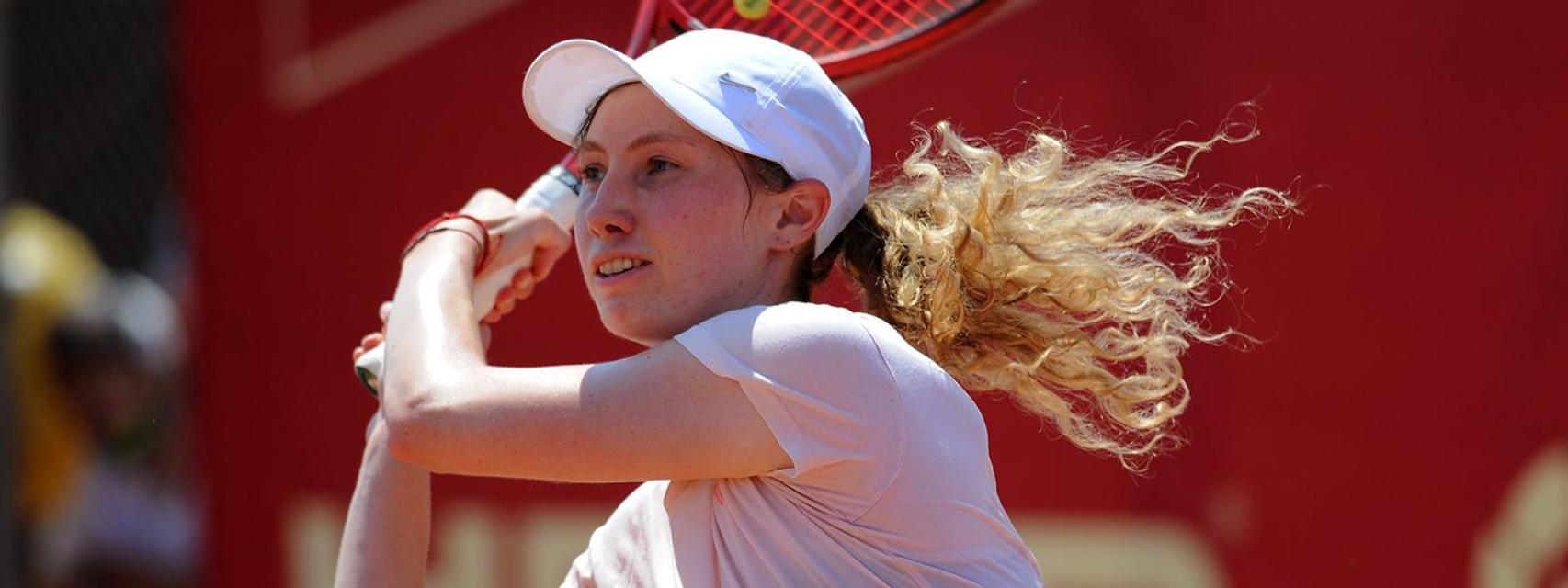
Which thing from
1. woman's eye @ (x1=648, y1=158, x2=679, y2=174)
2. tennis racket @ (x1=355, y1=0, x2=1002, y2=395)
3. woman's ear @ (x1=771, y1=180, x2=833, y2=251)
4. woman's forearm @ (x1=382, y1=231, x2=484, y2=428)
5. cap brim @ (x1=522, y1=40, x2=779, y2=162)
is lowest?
woman's forearm @ (x1=382, y1=231, x2=484, y2=428)

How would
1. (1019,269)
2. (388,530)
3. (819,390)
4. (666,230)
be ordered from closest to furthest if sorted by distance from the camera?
(819,390) < (666,230) < (1019,269) < (388,530)

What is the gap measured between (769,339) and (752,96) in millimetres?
258

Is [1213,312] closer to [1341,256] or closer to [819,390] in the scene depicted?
[1341,256]

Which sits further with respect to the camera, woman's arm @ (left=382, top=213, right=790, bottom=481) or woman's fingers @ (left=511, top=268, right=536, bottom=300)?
woman's fingers @ (left=511, top=268, right=536, bottom=300)

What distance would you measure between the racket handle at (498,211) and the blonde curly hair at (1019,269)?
0.39 metres

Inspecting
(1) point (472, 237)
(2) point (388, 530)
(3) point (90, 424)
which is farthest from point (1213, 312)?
(3) point (90, 424)

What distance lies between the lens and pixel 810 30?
2422 mm

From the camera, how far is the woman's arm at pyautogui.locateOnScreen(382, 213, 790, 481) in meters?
1.74

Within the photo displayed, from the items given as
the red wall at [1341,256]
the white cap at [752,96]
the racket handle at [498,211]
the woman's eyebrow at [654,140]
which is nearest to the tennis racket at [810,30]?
the racket handle at [498,211]

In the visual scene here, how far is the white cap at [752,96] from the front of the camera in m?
1.85

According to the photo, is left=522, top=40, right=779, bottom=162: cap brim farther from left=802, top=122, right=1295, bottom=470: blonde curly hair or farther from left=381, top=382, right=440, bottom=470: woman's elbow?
left=381, top=382, right=440, bottom=470: woman's elbow

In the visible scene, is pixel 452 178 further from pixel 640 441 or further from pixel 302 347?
pixel 640 441

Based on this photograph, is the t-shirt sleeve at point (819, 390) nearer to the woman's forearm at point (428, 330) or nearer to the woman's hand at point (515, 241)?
the woman's forearm at point (428, 330)

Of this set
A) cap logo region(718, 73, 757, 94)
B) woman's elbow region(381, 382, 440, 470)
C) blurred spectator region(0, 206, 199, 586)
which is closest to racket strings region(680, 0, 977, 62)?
cap logo region(718, 73, 757, 94)
